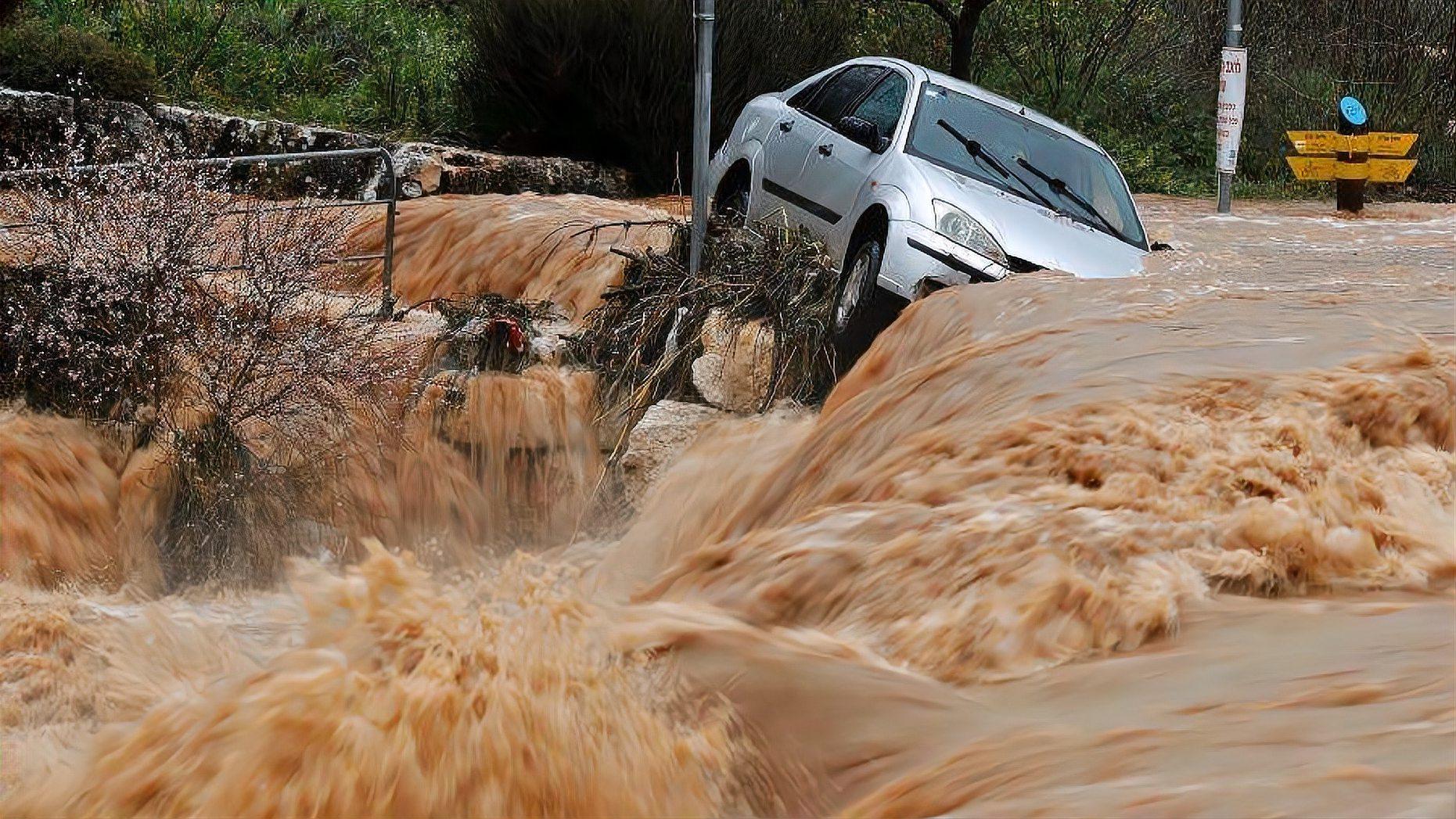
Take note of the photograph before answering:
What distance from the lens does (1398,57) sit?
1819cm

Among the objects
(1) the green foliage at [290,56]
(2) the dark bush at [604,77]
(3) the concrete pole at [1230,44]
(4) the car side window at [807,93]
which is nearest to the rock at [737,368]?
(4) the car side window at [807,93]

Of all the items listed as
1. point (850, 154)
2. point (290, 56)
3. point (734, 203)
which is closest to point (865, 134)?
point (850, 154)

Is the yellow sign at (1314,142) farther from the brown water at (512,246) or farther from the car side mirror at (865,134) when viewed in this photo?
the car side mirror at (865,134)

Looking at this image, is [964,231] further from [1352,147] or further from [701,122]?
[1352,147]

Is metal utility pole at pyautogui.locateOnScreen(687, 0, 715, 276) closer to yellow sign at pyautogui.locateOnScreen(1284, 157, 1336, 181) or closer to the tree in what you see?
yellow sign at pyautogui.locateOnScreen(1284, 157, 1336, 181)

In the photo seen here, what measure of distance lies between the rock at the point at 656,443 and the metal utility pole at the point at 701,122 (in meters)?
0.92

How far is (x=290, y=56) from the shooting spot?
648 inches

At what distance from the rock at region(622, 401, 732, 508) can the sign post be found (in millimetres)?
7790

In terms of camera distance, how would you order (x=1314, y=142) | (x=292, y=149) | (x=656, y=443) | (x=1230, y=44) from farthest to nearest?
(x=1230, y=44)
(x=1314, y=142)
(x=292, y=149)
(x=656, y=443)

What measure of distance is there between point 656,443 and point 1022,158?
2.31m

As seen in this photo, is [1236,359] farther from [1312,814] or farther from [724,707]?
[1312,814]

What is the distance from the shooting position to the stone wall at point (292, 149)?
41.7 ft

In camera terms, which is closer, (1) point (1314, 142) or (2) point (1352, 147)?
(2) point (1352, 147)

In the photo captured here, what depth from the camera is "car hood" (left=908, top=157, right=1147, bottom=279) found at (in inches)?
299
